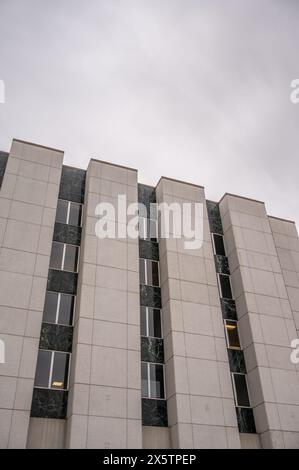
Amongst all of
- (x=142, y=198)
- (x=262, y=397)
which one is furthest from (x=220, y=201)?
(x=262, y=397)

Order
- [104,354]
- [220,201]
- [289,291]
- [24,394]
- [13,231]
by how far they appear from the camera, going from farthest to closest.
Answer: [220,201] < [289,291] < [13,231] < [104,354] < [24,394]

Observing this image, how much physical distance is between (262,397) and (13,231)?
18117mm

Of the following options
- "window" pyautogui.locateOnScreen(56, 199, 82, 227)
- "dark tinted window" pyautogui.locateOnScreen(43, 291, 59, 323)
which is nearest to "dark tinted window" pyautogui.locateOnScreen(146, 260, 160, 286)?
"window" pyautogui.locateOnScreen(56, 199, 82, 227)

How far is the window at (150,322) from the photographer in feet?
87.4

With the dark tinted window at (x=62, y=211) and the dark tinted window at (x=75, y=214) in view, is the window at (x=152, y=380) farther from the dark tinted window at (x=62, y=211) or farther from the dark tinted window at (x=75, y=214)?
the dark tinted window at (x=62, y=211)

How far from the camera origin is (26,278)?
81.3ft

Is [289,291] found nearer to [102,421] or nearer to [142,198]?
[142,198]

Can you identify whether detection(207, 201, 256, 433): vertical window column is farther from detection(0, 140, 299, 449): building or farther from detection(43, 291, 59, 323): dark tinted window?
detection(43, 291, 59, 323): dark tinted window

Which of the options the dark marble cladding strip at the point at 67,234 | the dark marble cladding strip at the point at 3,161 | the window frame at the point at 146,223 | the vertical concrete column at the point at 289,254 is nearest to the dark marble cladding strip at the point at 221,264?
the window frame at the point at 146,223

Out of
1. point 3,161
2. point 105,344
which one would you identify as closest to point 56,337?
point 105,344

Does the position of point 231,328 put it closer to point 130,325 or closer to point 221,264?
point 221,264

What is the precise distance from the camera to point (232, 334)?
28.4 meters

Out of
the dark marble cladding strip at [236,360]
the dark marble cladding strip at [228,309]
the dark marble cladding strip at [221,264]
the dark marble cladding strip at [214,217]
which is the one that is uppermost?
the dark marble cladding strip at [214,217]

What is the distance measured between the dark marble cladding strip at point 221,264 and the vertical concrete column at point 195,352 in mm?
1188
